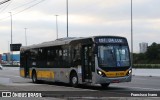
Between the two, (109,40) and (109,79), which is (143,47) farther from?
(109,79)

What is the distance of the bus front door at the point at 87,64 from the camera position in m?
24.2

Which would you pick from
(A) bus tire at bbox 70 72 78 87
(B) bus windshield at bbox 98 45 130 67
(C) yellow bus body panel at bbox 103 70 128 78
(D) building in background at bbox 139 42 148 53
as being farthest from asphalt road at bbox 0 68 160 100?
(D) building in background at bbox 139 42 148 53

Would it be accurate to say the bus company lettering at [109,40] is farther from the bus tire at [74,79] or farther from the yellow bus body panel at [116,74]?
→ the bus tire at [74,79]

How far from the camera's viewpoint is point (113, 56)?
2367 cm

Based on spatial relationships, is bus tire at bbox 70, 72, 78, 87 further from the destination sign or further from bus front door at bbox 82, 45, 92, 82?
the destination sign

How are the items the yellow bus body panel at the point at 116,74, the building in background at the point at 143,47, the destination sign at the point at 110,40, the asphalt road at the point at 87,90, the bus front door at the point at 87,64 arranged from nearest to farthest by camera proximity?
the asphalt road at the point at 87,90, the yellow bus body panel at the point at 116,74, the destination sign at the point at 110,40, the bus front door at the point at 87,64, the building in background at the point at 143,47

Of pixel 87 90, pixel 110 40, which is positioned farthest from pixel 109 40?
pixel 87 90

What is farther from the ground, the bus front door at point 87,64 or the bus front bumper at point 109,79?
the bus front door at point 87,64

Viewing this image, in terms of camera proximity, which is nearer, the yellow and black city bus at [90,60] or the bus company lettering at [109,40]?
the yellow and black city bus at [90,60]

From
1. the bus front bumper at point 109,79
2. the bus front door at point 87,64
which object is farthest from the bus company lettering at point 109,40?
the bus front bumper at point 109,79

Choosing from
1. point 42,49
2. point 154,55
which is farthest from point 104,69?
point 154,55

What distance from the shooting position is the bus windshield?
23484 mm

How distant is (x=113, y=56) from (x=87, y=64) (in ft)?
5.45

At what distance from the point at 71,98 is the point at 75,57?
8.03m
